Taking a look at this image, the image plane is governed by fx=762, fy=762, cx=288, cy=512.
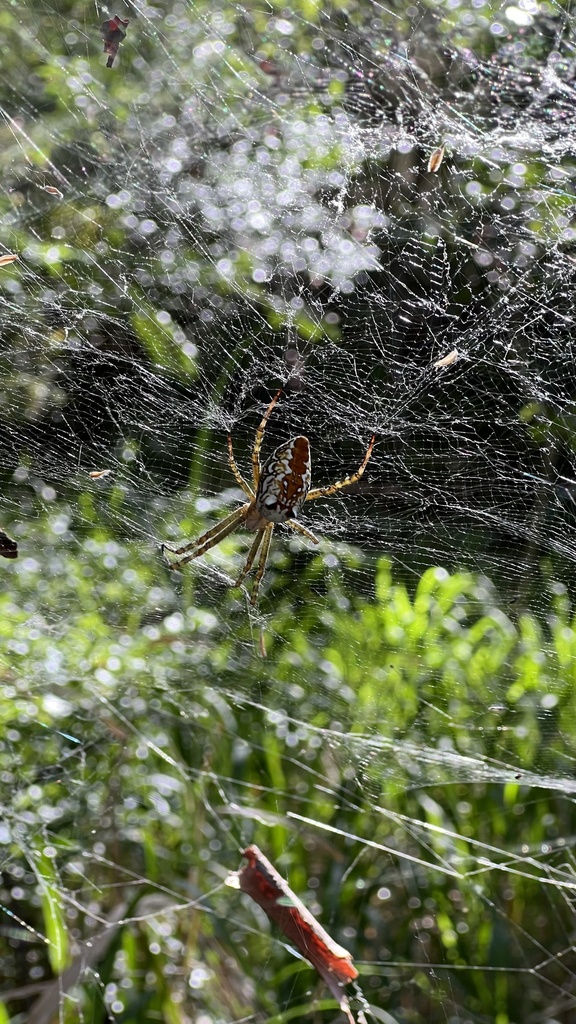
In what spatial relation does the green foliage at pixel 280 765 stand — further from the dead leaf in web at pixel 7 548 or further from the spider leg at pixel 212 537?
the dead leaf in web at pixel 7 548

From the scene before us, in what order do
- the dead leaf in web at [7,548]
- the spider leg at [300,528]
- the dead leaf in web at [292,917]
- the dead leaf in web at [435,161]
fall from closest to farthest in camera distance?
the dead leaf in web at [7,548], the dead leaf in web at [292,917], the spider leg at [300,528], the dead leaf in web at [435,161]

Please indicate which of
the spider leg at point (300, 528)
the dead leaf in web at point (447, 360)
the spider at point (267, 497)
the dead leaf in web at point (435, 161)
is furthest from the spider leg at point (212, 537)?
the dead leaf in web at point (435, 161)

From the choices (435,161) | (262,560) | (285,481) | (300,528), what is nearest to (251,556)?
(262,560)

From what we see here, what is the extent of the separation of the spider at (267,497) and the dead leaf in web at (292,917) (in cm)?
67

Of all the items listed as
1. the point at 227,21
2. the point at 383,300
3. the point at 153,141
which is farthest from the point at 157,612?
the point at 227,21

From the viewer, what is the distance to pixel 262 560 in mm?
1900

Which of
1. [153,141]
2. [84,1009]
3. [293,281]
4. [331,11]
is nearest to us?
[84,1009]

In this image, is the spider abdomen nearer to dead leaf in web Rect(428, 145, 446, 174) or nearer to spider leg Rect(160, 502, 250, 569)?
spider leg Rect(160, 502, 250, 569)

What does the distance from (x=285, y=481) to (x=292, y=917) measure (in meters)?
0.89

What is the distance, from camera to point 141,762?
2145 millimetres

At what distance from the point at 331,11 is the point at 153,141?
87 centimetres

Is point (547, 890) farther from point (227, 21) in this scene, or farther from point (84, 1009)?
point (227, 21)

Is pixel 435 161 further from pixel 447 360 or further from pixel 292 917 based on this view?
pixel 292 917

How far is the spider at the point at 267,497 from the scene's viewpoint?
1563 millimetres
